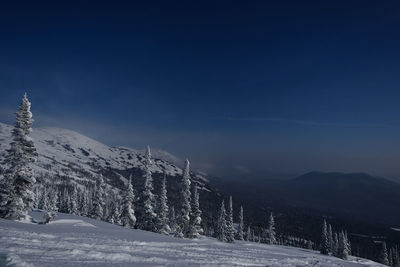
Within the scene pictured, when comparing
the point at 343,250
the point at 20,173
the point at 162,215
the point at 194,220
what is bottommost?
the point at 343,250

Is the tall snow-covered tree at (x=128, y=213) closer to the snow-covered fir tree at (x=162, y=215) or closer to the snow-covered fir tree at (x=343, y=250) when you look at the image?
the snow-covered fir tree at (x=162, y=215)

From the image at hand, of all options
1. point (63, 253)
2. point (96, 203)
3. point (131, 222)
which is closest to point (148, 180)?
point (131, 222)

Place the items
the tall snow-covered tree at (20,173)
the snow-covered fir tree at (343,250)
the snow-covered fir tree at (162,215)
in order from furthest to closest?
1. the snow-covered fir tree at (343,250)
2. the snow-covered fir tree at (162,215)
3. the tall snow-covered tree at (20,173)

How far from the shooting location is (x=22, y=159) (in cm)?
2730

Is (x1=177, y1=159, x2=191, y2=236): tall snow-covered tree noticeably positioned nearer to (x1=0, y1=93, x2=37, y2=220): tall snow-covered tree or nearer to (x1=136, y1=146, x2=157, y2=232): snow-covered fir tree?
(x1=136, y1=146, x2=157, y2=232): snow-covered fir tree

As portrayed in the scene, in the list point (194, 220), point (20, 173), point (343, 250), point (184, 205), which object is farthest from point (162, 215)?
point (343, 250)

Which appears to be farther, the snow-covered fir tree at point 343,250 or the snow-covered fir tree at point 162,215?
the snow-covered fir tree at point 343,250

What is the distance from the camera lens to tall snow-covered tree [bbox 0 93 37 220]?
83.5ft

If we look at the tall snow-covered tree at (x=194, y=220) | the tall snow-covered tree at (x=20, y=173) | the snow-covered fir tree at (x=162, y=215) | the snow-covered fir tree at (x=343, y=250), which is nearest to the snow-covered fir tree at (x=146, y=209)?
the snow-covered fir tree at (x=162, y=215)

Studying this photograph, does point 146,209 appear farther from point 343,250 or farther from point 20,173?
point 343,250

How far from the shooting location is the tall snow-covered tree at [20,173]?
25.5 metres

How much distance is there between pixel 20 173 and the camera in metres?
26.6

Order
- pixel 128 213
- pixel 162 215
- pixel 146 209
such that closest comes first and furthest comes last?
pixel 146 209 < pixel 128 213 < pixel 162 215

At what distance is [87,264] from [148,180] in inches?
1330
